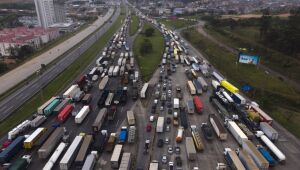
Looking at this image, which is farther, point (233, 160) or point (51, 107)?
point (51, 107)

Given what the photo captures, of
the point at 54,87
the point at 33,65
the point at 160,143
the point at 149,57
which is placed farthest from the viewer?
the point at 149,57

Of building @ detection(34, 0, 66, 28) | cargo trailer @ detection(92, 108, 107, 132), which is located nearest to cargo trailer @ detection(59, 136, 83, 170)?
cargo trailer @ detection(92, 108, 107, 132)

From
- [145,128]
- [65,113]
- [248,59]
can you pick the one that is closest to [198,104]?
[145,128]

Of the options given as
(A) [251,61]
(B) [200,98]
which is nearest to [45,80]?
(B) [200,98]

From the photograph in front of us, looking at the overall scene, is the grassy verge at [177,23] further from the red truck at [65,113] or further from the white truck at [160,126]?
the white truck at [160,126]

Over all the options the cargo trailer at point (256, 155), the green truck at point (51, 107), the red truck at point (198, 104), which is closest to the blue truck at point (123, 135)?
the red truck at point (198, 104)

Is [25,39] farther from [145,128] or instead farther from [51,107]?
[145,128]

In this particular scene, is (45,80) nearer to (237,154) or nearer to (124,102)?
(124,102)

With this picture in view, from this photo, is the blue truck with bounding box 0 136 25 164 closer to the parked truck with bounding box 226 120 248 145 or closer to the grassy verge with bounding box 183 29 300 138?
the parked truck with bounding box 226 120 248 145
